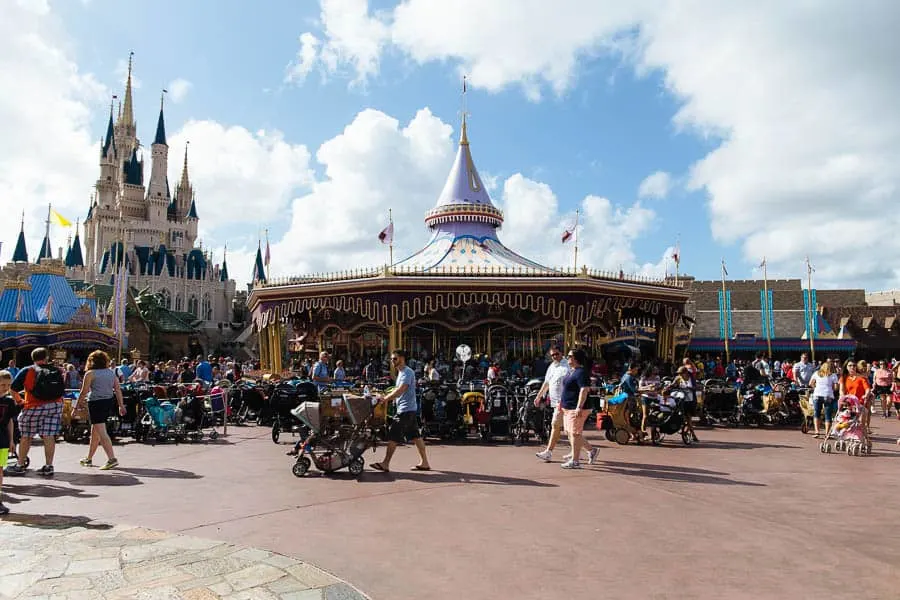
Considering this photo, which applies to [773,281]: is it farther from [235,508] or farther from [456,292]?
[235,508]

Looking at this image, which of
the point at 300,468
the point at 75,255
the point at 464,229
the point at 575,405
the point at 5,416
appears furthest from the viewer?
the point at 75,255

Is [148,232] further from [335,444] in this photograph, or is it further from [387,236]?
[335,444]

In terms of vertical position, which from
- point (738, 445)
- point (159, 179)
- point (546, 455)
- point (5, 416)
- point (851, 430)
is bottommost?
point (738, 445)

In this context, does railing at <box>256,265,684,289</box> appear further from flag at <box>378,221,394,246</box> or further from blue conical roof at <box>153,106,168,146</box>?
blue conical roof at <box>153,106,168,146</box>

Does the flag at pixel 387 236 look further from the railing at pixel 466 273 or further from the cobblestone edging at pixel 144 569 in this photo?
the cobblestone edging at pixel 144 569

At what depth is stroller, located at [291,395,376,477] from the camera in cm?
802

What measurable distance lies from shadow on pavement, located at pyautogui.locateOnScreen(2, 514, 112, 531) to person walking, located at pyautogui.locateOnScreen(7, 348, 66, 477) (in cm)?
228

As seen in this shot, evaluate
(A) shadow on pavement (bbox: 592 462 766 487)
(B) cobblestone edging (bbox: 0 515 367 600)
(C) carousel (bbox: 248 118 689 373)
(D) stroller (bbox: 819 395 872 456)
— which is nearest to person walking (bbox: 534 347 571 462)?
(A) shadow on pavement (bbox: 592 462 766 487)

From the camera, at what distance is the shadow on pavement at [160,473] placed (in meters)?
8.00

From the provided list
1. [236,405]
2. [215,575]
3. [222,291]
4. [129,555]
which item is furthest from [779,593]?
[222,291]

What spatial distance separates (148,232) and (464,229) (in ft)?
267

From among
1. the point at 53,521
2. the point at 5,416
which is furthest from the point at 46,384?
the point at 53,521

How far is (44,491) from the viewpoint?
718 cm

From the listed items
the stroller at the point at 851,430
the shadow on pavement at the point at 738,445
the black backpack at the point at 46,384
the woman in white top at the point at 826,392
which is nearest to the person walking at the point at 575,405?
the shadow on pavement at the point at 738,445
